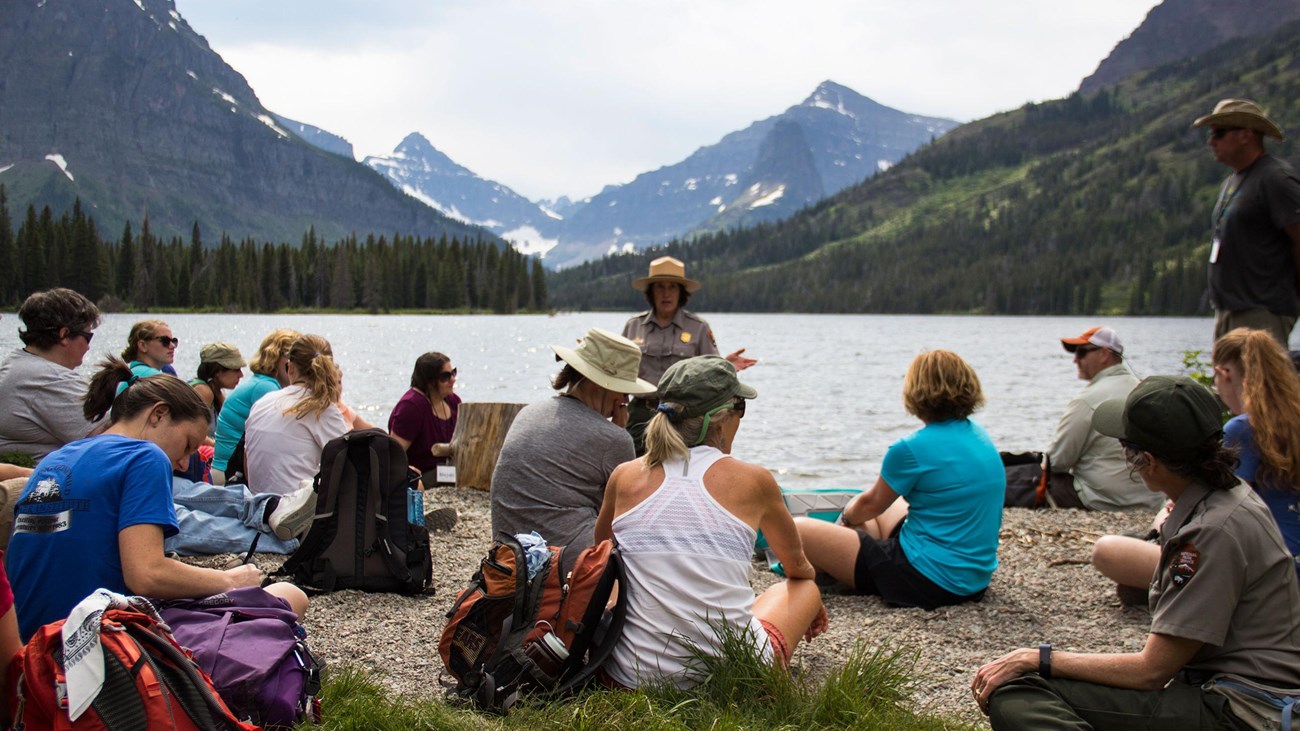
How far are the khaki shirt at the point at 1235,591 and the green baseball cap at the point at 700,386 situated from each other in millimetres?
1889

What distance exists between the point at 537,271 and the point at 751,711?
142 metres

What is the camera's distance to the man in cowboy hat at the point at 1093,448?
9.17 meters

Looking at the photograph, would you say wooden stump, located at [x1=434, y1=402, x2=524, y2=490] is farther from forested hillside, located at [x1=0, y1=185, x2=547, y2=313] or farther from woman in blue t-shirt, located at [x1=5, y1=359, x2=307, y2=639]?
forested hillside, located at [x1=0, y1=185, x2=547, y2=313]

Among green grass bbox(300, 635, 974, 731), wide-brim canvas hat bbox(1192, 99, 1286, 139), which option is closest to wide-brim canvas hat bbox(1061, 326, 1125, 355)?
wide-brim canvas hat bbox(1192, 99, 1286, 139)

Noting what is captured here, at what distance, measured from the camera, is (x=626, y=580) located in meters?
4.29

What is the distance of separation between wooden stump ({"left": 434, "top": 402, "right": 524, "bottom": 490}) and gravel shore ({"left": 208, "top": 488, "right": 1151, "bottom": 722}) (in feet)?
7.87

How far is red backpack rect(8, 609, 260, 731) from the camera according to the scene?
9.36ft

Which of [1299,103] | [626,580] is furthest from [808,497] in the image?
[1299,103]

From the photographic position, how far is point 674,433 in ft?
13.8

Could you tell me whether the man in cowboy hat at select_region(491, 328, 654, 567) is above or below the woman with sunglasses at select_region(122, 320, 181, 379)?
below

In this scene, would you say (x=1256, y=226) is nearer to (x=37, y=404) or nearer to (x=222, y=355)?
(x=37, y=404)

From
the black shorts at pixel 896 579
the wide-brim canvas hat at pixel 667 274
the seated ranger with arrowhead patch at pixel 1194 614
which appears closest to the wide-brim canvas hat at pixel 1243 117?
the black shorts at pixel 896 579

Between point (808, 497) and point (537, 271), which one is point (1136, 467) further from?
point (537, 271)

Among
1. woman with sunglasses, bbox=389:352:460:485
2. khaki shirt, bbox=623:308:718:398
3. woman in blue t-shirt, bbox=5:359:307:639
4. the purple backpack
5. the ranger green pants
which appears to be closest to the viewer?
the ranger green pants
